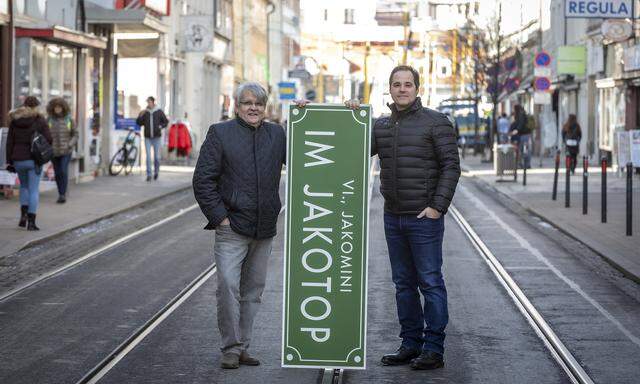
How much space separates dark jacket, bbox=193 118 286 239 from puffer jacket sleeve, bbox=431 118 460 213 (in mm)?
938

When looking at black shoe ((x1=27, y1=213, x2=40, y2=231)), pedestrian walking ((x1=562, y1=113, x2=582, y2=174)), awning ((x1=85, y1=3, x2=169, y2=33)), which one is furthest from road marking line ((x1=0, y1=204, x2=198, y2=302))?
pedestrian walking ((x1=562, y1=113, x2=582, y2=174))

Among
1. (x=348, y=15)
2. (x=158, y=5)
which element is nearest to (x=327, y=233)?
(x=158, y=5)

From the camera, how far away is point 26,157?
18.8 metres

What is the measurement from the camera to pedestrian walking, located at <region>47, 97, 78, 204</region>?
23312mm

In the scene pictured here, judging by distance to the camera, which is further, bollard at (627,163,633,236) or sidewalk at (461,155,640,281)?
bollard at (627,163,633,236)

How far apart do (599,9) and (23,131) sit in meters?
13.6

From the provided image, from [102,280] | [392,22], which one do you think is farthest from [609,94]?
[392,22]

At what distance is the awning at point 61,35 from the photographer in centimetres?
2619

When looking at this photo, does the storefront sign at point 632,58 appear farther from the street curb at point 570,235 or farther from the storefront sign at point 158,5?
the storefront sign at point 158,5

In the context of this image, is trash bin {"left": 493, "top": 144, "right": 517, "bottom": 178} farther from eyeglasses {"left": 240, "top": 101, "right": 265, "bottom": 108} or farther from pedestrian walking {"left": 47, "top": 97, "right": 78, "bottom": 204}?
eyeglasses {"left": 240, "top": 101, "right": 265, "bottom": 108}

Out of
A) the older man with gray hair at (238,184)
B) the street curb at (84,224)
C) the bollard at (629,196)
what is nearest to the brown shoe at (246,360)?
the older man with gray hair at (238,184)

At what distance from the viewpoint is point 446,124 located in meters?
8.39

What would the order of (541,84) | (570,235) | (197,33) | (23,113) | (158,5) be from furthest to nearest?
(197,33), (158,5), (541,84), (23,113), (570,235)

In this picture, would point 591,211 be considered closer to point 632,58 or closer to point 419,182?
point 419,182
